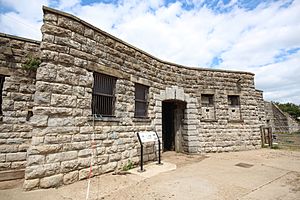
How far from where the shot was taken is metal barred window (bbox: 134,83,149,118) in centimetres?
631

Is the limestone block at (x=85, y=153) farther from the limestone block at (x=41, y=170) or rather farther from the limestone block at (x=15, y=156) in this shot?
the limestone block at (x=15, y=156)

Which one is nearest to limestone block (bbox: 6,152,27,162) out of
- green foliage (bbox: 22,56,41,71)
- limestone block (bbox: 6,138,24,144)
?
limestone block (bbox: 6,138,24,144)

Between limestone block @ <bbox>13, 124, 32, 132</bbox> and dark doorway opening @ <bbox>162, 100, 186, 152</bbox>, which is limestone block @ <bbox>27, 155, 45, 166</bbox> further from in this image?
dark doorway opening @ <bbox>162, 100, 186, 152</bbox>

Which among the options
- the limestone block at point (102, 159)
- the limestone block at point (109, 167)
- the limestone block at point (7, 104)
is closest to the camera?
the limestone block at point (102, 159)

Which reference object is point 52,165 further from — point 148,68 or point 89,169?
point 148,68

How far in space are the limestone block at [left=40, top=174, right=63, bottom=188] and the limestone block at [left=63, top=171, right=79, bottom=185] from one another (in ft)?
0.29

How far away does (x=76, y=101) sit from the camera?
4438mm

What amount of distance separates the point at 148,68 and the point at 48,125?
410cm

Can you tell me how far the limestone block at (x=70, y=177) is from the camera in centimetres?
399

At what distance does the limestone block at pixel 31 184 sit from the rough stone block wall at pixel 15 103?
1.92m

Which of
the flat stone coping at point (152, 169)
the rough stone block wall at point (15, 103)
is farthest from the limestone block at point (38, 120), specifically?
the flat stone coping at point (152, 169)

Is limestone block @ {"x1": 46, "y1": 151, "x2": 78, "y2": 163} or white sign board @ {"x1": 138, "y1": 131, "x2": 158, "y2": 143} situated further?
white sign board @ {"x1": 138, "y1": 131, "x2": 158, "y2": 143}

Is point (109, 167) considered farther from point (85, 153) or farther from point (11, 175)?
point (11, 175)

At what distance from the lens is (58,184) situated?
3867mm
